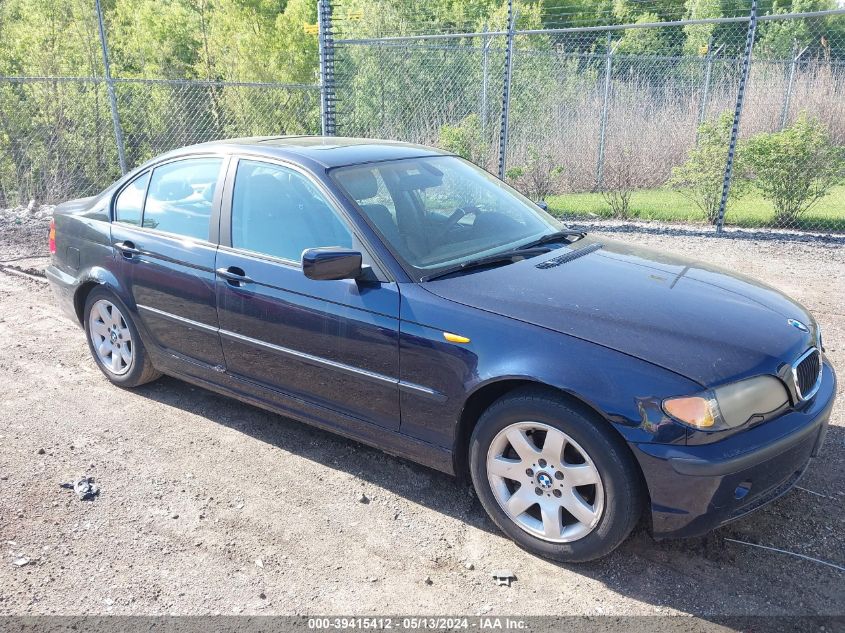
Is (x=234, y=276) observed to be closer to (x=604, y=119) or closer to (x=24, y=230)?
(x=24, y=230)

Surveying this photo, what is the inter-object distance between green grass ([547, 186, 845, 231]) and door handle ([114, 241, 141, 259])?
7330 mm

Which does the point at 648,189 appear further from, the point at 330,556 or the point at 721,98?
the point at 330,556

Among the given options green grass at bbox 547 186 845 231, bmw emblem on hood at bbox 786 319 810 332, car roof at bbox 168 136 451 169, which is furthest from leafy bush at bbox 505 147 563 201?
bmw emblem on hood at bbox 786 319 810 332

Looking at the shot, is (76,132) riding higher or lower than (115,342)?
higher

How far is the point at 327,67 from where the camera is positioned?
9.71m

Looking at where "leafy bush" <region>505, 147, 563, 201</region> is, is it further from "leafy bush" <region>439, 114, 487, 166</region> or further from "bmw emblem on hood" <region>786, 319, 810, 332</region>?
"bmw emblem on hood" <region>786, 319, 810, 332</region>

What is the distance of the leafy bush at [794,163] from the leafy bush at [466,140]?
394 cm

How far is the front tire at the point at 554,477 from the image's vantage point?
8.84ft

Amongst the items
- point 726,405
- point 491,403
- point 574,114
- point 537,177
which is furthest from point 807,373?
point 574,114

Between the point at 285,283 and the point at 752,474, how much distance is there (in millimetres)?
2289

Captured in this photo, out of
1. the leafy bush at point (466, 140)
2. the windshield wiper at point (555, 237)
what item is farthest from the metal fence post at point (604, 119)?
the windshield wiper at point (555, 237)

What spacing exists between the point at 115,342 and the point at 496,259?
9.19 feet

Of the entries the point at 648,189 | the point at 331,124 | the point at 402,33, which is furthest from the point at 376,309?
the point at 402,33

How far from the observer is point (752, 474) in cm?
267
